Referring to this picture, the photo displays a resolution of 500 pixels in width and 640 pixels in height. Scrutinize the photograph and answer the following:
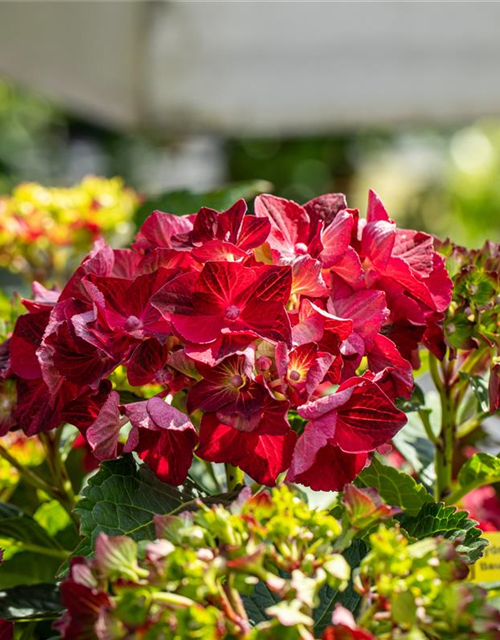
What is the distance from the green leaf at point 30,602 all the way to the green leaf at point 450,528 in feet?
0.73

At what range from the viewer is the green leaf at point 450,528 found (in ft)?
1.41

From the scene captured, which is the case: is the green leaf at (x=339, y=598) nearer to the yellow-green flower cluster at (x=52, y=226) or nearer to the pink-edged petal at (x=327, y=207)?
the pink-edged petal at (x=327, y=207)

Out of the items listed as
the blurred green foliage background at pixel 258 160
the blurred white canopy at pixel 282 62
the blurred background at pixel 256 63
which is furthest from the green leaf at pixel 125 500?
the blurred green foliage background at pixel 258 160

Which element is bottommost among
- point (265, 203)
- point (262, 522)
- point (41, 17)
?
point (262, 522)

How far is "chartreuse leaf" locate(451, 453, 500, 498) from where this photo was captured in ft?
1.76

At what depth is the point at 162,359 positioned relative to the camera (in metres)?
0.43

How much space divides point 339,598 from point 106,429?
14 centimetres

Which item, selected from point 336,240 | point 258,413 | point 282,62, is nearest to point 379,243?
point 336,240

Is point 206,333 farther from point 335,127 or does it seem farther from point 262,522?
point 335,127

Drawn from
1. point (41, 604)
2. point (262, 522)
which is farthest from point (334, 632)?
point (41, 604)

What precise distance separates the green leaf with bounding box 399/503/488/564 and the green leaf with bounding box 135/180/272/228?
544mm

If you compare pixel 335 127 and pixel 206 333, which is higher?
pixel 335 127

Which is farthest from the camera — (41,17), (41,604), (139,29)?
(139,29)

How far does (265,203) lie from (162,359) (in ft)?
0.38
